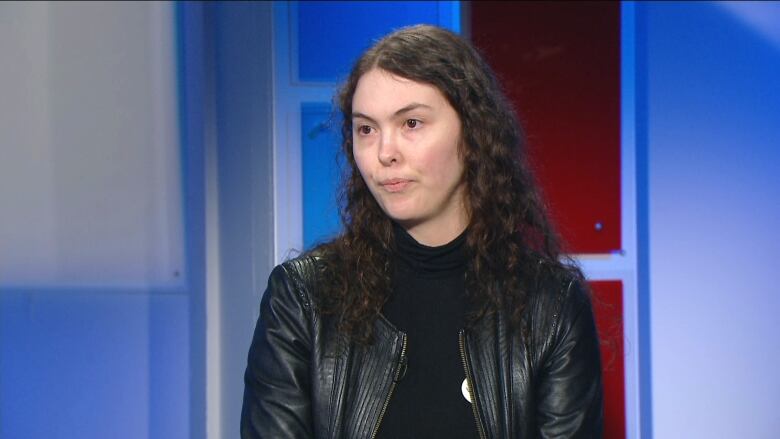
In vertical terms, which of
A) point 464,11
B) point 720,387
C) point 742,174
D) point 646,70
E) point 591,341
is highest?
point 464,11

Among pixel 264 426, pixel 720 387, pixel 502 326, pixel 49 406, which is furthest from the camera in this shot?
pixel 720 387

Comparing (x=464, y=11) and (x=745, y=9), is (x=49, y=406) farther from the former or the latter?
(x=745, y=9)

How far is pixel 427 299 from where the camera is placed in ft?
5.88

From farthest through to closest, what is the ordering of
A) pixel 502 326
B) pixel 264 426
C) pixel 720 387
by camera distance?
pixel 720 387 < pixel 502 326 < pixel 264 426

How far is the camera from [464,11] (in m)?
3.04

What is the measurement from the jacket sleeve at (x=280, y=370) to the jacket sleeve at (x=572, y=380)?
0.40 metres

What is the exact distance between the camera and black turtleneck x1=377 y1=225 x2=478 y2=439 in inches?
66.8

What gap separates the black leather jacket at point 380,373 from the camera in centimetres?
169

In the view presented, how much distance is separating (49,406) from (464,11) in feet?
5.21

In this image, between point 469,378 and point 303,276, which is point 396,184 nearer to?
point 303,276

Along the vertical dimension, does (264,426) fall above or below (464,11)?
below

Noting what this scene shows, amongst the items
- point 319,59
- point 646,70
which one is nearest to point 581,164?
point 646,70

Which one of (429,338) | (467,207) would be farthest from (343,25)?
(429,338)

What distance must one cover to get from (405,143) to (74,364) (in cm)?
143
